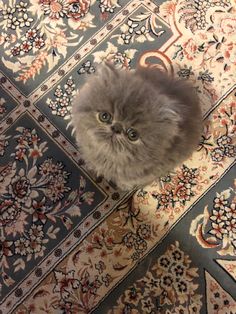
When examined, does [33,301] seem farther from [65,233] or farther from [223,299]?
[223,299]

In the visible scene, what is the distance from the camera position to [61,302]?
131 cm

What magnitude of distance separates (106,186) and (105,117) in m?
0.42

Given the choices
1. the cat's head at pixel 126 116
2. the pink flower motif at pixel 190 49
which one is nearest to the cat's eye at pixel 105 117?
the cat's head at pixel 126 116

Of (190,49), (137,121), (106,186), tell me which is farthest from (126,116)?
(190,49)

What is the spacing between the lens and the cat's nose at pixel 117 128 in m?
0.97

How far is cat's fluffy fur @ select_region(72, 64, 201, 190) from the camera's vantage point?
961mm

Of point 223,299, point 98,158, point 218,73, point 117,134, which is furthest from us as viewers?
point 218,73

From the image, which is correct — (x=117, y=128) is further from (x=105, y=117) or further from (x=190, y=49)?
(x=190, y=49)

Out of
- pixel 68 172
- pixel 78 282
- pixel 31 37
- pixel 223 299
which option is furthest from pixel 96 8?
pixel 223 299

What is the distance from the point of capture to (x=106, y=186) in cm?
136

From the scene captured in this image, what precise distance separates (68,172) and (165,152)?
425mm

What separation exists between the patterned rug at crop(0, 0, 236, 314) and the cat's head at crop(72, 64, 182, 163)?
1.15 feet

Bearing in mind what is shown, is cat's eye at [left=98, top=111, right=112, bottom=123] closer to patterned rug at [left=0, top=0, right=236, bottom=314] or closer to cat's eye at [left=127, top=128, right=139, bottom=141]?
cat's eye at [left=127, top=128, right=139, bottom=141]

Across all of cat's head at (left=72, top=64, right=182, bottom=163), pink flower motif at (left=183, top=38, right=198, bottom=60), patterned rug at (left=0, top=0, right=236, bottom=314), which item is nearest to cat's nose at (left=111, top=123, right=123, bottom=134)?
cat's head at (left=72, top=64, right=182, bottom=163)
